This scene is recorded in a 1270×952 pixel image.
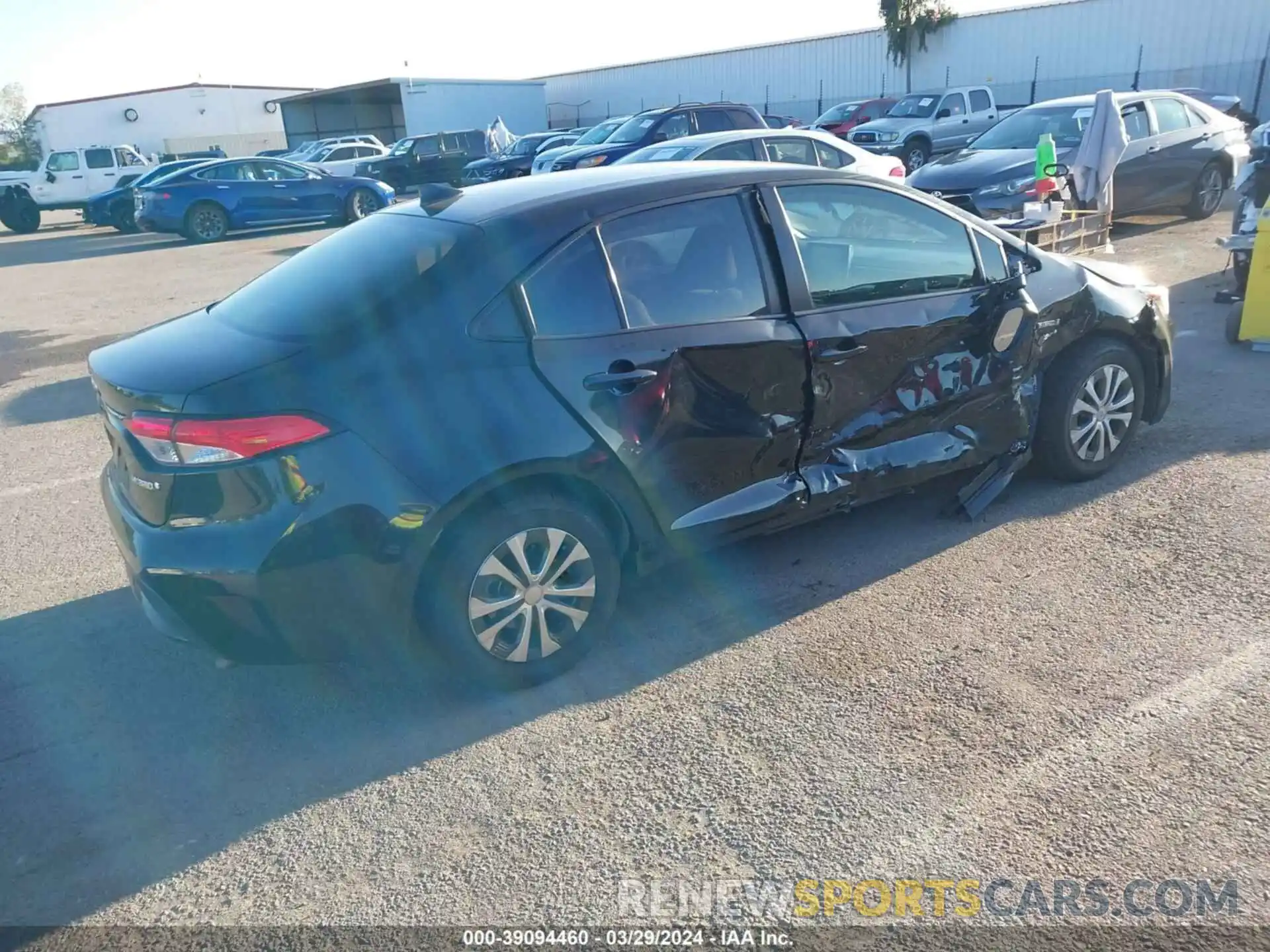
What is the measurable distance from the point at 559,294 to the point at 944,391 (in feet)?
6.18

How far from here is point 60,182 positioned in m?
26.5

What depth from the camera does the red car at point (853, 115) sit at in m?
27.1

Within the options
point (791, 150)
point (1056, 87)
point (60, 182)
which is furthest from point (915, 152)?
point (60, 182)

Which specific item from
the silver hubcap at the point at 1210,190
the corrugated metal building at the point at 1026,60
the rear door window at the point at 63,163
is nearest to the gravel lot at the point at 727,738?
the silver hubcap at the point at 1210,190

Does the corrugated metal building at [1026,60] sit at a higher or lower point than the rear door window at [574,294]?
higher

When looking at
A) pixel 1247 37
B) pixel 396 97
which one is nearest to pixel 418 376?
pixel 1247 37

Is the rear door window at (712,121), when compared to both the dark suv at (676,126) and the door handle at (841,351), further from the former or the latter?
the door handle at (841,351)

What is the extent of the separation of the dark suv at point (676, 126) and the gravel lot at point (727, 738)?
11866 millimetres

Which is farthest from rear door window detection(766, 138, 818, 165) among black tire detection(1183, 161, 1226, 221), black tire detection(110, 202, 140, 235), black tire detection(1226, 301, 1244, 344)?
black tire detection(110, 202, 140, 235)

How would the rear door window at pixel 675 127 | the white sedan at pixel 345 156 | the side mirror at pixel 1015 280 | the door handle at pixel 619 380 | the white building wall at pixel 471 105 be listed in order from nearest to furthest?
the door handle at pixel 619 380
the side mirror at pixel 1015 280
the rear door window at pixel 675 127
the white sedan at pixel 345 156
the white building wall at pixel 471 105

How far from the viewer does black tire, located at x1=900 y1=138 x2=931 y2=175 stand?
2328 centimetres

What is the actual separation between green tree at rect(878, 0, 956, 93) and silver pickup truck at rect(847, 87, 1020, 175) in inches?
475

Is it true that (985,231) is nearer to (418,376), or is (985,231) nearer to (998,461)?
(998,461)

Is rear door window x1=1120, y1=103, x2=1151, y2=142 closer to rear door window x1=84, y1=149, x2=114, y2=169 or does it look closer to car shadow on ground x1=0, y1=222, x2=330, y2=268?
car shadow on ground x1=0, y1=222, x2=330, y2=268
